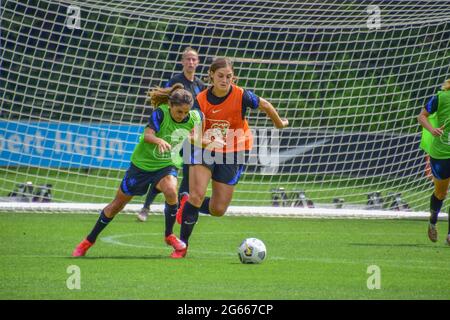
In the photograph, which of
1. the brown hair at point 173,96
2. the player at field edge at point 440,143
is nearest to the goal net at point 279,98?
the player at field edge at point 440,143

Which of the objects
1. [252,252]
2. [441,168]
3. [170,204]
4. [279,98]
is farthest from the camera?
[279,98]

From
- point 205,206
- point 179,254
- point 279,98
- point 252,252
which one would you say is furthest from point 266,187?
point 252,252

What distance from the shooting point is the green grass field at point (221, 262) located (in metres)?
7.90

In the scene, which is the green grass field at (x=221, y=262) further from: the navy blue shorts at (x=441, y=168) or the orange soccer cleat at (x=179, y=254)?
the navy blue shorts at (x=441, y=168)

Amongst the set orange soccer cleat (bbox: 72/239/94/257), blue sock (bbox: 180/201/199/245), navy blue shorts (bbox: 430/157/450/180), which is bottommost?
orange soccer cleat (bbox: 72/239/94/257)

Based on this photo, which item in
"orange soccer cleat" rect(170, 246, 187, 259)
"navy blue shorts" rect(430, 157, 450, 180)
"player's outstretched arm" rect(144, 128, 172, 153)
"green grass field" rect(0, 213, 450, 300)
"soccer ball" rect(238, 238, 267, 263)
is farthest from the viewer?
"navy blue shorts" rect(430, 157, 450, 180)

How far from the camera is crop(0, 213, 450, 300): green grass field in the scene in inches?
311

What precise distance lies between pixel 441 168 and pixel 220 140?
10.4 ft

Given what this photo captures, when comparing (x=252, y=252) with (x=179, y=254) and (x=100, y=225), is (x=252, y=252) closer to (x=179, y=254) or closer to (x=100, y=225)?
(x=179, y=254)

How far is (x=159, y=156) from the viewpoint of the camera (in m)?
10.5

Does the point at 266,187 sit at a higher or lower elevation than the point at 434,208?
higher

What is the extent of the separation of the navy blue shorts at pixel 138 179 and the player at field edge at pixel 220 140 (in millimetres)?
311

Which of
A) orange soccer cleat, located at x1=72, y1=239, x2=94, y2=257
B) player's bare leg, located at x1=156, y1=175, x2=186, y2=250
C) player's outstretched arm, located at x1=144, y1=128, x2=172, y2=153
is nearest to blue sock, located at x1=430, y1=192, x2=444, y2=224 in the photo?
player's bare leg, located at x1=156, y1=175, x2=186, y2=250

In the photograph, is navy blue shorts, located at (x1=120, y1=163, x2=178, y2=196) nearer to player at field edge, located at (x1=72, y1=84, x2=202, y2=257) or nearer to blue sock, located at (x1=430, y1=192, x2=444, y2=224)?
player at field edge, located at (x1=72, y1=84, x2=202, y2=257)
